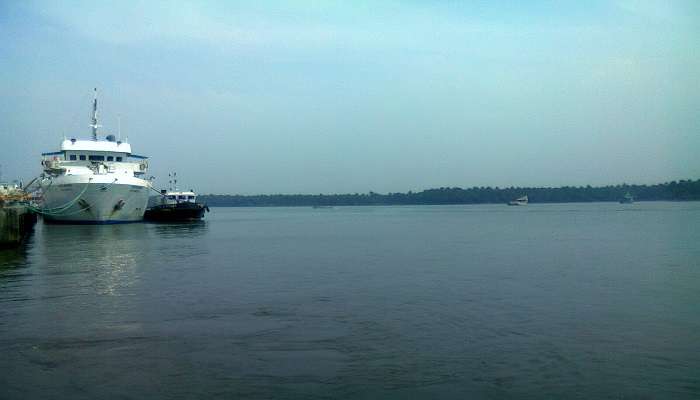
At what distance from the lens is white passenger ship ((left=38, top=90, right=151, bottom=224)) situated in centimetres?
5009

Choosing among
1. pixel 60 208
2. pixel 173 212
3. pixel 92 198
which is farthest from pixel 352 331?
pixel 173 212

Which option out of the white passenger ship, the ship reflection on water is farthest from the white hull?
the ship reflection on water

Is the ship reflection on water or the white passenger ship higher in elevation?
the white passenger ship

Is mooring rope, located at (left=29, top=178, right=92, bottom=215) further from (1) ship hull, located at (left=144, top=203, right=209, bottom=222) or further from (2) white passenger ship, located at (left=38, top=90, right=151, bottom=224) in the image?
(1) ship hull, located at (left=144, top=203, right=209, bottom=222)

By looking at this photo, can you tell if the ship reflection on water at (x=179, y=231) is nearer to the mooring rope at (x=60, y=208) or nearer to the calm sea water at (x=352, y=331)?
the mooring rope at (x=60, y=208)

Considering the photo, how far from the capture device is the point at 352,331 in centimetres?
1114

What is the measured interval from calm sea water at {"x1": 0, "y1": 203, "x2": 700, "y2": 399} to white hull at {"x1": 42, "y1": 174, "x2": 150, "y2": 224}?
2909 cm

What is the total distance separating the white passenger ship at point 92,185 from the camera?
50.1 metres

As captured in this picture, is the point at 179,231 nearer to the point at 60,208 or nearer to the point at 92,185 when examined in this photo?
the point at 92,185

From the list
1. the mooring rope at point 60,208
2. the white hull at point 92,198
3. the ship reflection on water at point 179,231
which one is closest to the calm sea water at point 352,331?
the ship reflection on water at point 179,231

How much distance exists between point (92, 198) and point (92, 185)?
66.3 inches

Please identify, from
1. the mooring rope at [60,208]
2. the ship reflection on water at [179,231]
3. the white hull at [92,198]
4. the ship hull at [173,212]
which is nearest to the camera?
the ship reflection on water at [179,231]

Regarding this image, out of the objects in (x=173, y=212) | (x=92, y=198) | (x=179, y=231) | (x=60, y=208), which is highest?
(x=92, y=198)

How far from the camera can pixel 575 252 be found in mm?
27047
